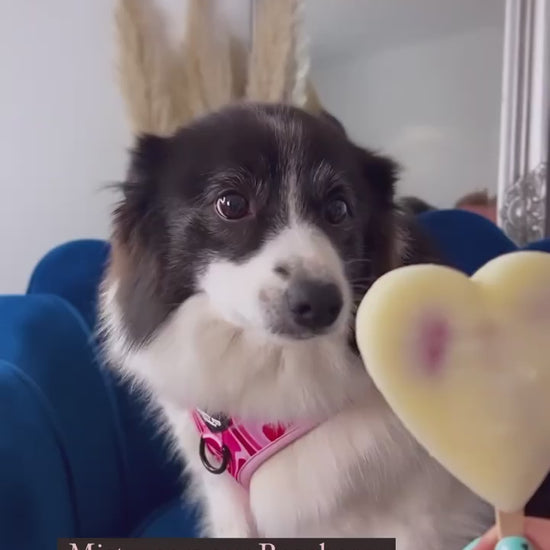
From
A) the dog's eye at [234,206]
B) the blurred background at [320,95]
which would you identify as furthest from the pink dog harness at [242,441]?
the blurred background at [320,95]

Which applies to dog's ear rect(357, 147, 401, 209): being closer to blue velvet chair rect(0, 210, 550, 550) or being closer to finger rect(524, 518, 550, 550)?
blue velvet chair rect(0, 210, 550, 550)

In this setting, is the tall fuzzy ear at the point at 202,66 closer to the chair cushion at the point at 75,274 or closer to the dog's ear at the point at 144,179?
the chair cushion at the point at 75,274

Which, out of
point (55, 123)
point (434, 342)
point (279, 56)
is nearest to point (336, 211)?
point (434, 342)

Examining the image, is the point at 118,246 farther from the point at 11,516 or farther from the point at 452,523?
the point at 452,523

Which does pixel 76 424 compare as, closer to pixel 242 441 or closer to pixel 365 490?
pixel 242 441

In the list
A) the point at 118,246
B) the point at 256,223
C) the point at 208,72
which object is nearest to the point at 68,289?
the point at 118,246

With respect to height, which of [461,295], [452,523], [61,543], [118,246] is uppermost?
[461,295]

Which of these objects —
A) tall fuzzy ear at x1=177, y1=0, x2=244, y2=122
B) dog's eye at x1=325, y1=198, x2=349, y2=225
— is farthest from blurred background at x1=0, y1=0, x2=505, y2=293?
dog's eye at x1=325, y1=198, x2=349, y2=225
